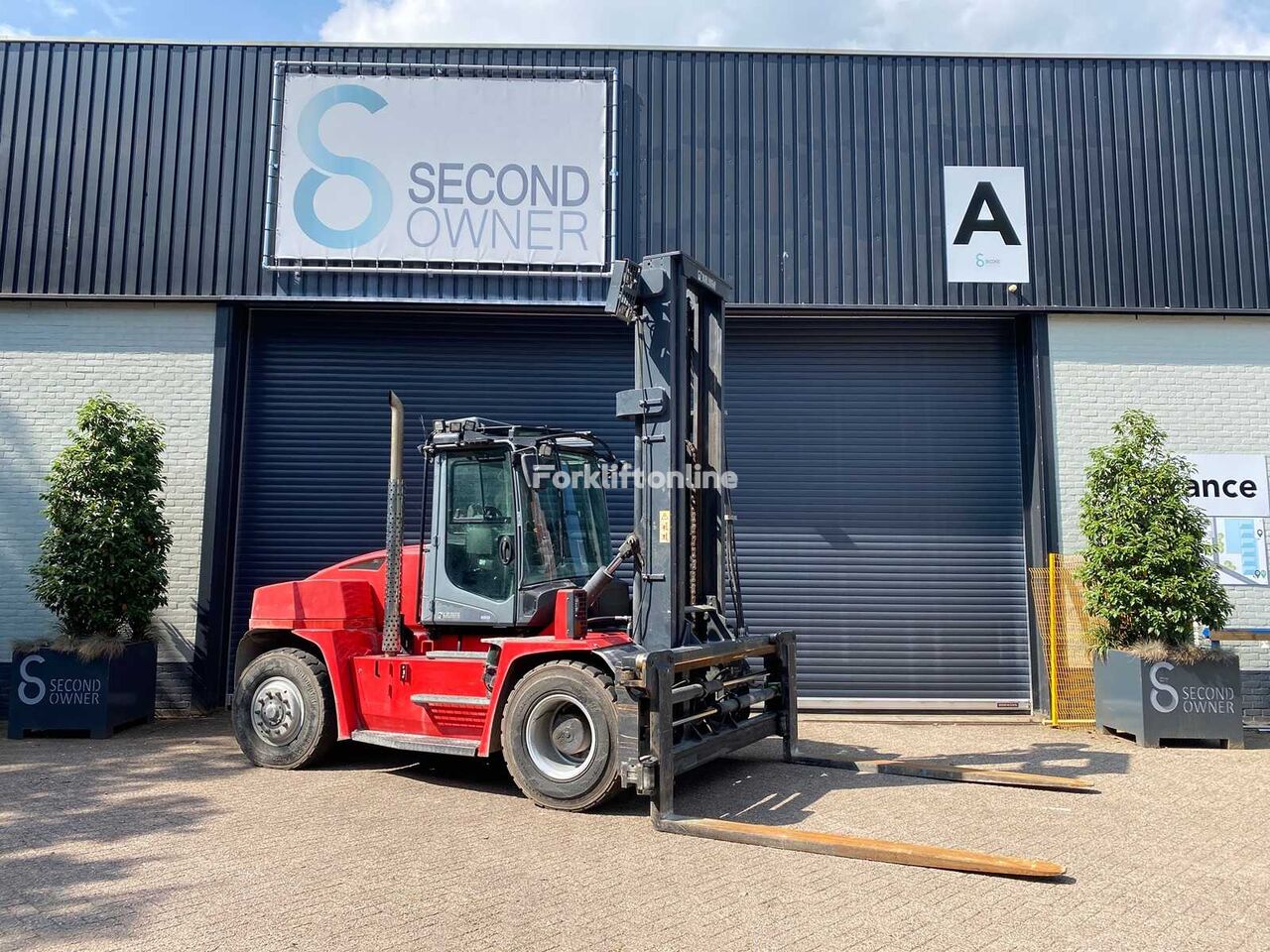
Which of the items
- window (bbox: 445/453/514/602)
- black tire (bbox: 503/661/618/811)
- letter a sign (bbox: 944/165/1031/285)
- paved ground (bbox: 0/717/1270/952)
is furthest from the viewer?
letter a sign (bbox: 944/165/1031/285)

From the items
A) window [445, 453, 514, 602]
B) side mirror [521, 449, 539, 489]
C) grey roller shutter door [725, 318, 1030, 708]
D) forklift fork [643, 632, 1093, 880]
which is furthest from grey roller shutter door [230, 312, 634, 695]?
forklift fork [643, 632, 1093, 880]

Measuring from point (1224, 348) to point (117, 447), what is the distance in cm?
1395

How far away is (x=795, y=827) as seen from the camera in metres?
6.12

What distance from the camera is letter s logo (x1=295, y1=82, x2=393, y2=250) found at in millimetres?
12008

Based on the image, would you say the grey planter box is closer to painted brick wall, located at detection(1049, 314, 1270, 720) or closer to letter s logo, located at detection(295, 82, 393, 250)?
painted brick wall, located at detection(1049, 314, 1270, 720)

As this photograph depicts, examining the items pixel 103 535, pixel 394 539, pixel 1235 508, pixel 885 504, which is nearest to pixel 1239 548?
pixel 1235 508

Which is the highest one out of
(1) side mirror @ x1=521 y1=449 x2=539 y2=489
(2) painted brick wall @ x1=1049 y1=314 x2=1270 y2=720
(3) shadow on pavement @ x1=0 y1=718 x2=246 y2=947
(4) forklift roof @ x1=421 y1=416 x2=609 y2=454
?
(2) painted brick wall @ x1=1049 y1=314 x2=1270 y2=720

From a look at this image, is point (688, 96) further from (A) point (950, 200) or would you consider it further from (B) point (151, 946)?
(B) point (151, 946)

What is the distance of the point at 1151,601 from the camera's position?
9.84m

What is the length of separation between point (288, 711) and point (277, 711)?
0.12 meters

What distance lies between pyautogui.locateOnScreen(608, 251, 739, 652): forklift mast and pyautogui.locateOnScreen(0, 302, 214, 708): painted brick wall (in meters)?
7.29

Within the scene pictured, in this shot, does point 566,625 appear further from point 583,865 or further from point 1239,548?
point 1239,548

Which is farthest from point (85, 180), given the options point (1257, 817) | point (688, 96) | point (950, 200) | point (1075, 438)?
point (1257, 817)

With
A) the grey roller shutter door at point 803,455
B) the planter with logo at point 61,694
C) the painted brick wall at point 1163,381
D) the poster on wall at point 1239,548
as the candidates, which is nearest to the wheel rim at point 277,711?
the planter with logo at point 61,694
